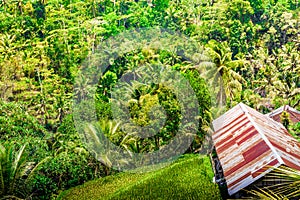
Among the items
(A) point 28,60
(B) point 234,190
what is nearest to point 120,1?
(A) point 28,60

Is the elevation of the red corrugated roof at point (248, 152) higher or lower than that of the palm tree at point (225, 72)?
A: higher

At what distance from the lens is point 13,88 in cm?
2228

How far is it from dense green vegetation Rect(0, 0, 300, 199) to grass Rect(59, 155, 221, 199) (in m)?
0.21

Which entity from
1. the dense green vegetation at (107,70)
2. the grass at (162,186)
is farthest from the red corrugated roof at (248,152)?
the dense green vegetation at (107,70)

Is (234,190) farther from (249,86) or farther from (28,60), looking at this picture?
(28,60)

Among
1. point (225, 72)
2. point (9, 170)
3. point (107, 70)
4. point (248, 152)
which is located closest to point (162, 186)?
point (248, 152)

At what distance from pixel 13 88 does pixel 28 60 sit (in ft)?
8.63

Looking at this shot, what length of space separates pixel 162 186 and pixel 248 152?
11.4 ft

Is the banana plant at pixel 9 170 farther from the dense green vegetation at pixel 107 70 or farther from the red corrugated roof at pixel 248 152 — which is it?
the red corrugated roof at pixel 248 152

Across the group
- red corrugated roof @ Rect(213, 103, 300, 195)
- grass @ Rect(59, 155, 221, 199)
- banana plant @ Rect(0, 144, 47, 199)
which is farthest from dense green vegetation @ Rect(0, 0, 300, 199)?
red corrugated roof @ Rect(213, 103, 300, 195)

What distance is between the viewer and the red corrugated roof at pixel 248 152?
839 cm

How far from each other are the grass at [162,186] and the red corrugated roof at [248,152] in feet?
4.04

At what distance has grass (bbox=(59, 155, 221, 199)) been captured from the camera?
Answer: 11.4 meters

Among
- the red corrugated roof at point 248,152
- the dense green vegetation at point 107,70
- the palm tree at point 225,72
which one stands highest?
the red corrugated roof at point 248,152
